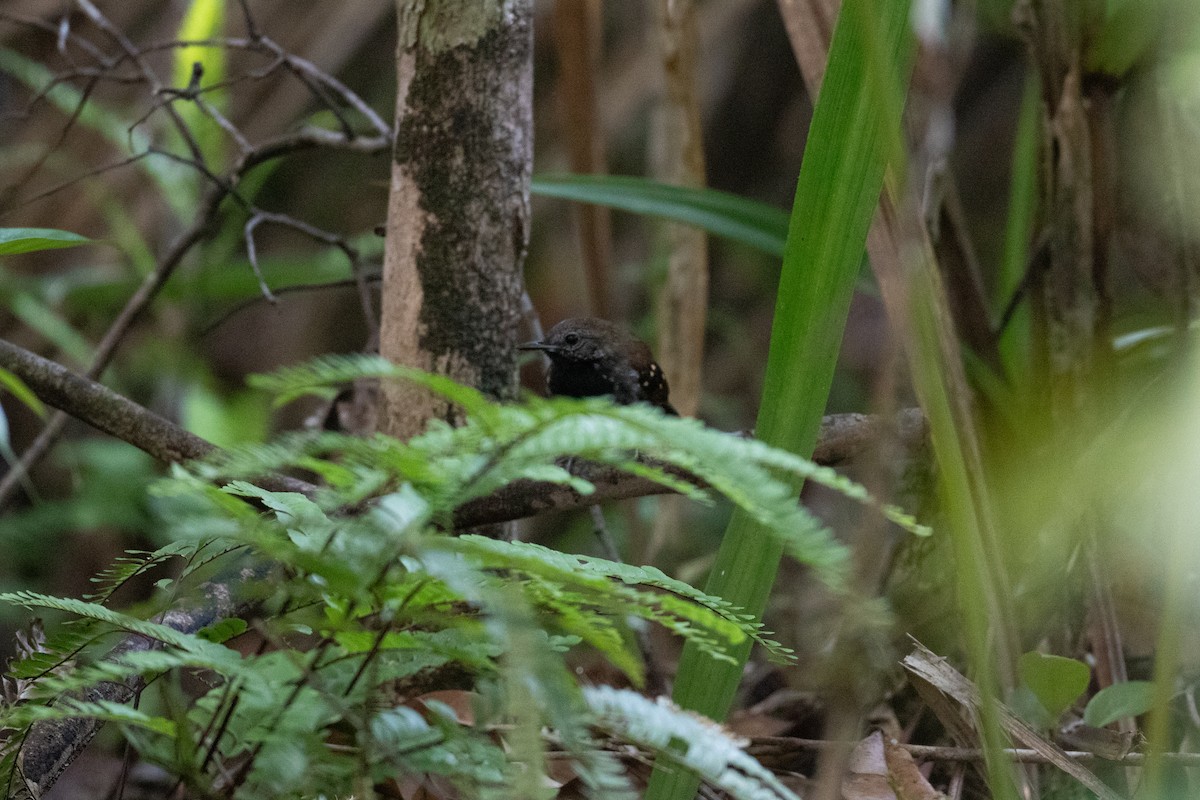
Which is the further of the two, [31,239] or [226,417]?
[226,417]

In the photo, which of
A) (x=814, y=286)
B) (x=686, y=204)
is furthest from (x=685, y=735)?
(x=686, y=204)

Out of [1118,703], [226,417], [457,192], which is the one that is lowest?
[226,417]

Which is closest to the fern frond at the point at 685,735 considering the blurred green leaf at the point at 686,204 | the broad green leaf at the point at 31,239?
the broad green leaf at the point at 31,239

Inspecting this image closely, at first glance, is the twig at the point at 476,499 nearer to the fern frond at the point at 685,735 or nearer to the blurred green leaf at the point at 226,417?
the fern frond at the point at 685,735

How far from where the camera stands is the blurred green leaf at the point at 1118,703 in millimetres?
1603

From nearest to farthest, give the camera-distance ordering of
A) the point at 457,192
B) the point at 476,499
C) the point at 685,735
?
the point at 685,735 → the point at 476,499 → the point at 457,192

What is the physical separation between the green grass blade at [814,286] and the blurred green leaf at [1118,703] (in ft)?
2.06

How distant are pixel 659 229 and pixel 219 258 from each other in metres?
1.78

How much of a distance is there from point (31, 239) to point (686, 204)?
1.52 m

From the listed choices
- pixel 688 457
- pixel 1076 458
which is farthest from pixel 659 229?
pixel 688 457

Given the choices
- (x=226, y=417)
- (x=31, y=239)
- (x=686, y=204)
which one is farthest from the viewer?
(x=226, y=417)

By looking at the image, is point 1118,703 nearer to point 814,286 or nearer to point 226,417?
point 814,286

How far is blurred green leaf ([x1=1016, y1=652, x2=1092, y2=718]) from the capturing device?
1.60m

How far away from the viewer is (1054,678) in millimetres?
1611
